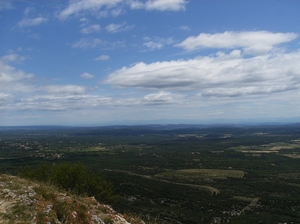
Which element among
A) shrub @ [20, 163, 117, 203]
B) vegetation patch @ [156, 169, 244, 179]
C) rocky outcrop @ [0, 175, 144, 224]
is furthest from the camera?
vegetation patch @ [156, 169, 244, 179]

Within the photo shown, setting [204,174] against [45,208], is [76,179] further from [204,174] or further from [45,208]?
[204,174]

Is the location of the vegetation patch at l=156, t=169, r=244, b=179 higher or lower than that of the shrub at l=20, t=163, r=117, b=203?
lower

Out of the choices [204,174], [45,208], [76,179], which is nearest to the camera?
[45,208]

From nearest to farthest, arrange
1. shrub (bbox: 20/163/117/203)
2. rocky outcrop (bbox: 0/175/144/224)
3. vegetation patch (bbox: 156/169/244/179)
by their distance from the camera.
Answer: rocky outcrop (bbox: 0/175/144/224) → shrub (bbox: 20/163/117/203) → vegetation patch (bbox: 156/169/244/179)

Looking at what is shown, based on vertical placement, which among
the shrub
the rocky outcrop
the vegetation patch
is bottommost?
the vegetation patch

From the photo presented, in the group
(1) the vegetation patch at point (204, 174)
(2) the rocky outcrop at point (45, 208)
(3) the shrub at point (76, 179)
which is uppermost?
(2) the rocky outcrop at point (45, 208)

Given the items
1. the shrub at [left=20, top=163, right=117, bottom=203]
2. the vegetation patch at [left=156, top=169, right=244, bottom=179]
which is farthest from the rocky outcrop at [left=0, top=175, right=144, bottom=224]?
the vegetation patch at [left=156, top=169, right=244, bottom=179]

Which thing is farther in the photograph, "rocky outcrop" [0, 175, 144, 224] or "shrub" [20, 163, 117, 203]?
"shrub" [20, 163, 117, 203]

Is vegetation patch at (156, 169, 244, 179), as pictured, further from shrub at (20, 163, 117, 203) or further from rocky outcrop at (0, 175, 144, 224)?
rocky outcrop at (0, 175, 144, 224)

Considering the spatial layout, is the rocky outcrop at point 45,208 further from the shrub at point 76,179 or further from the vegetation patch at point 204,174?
the vegetation patch at point 204,174

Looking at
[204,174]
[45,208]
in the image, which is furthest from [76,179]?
[204,174]

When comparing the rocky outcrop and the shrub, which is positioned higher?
the rocky outcrop

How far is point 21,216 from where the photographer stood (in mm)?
10258

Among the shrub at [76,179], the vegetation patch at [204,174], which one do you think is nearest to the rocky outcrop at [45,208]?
the shrub at [76,179]
